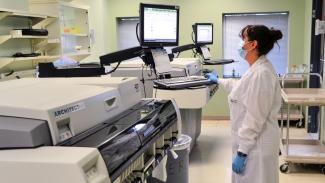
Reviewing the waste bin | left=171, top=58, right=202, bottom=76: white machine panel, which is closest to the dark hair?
the waste bin

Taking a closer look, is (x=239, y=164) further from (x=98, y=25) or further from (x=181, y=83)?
(x=98, y=25)

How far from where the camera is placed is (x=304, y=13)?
6.06 m

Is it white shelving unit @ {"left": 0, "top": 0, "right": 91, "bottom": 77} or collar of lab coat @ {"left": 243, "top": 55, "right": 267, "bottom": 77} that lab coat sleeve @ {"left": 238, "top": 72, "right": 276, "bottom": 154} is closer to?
collar of lab coat @ {"left": 243, "top": 55, "right": 267, "bottom": 77}

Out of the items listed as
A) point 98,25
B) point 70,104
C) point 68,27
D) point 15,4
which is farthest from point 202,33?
point 70,104

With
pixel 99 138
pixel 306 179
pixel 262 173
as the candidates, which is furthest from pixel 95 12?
pixel 99 138

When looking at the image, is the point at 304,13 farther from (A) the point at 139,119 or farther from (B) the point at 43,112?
(B) the point at 43,112

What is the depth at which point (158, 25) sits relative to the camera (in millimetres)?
2871

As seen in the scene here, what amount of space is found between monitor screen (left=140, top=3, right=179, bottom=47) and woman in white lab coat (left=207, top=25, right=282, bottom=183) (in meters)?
0.70

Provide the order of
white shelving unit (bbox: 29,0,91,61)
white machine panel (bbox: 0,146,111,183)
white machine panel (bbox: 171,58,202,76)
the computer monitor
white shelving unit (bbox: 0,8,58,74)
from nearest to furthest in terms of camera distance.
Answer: white machine panel (bbox: 0,146,111,183), white shelving unit (bbox: 0,8,58,74), white machine panel (bbox: 171,58,202,76), white shelving unit (bbox: 29,0,91,61), the computer monitor

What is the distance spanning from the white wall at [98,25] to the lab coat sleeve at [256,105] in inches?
154

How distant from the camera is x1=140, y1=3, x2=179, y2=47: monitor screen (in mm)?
2721

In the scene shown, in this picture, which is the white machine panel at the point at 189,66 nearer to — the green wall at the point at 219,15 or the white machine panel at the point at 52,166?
the green wall at the point at 219,15

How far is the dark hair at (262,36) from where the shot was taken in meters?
2.38

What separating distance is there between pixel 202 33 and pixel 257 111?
3.07 metres
